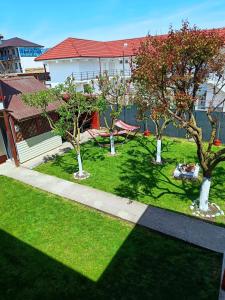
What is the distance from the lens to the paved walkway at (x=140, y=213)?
7.42m

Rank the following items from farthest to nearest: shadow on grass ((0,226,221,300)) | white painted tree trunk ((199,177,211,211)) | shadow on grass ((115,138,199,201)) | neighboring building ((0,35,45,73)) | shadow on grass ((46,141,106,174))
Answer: neighboring building ((0,35,45,73)) < shadow on grass ((46,141,106,174)) < shadow on grass ((115,138,199,201)) < white painted tree trunk ((199,177,211,211)) < shadow on grass ((0,226,221,300))

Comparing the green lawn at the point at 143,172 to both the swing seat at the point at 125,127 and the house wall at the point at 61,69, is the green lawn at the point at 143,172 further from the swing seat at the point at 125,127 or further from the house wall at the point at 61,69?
the house wall at the point at 61,69

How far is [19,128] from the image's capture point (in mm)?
13680

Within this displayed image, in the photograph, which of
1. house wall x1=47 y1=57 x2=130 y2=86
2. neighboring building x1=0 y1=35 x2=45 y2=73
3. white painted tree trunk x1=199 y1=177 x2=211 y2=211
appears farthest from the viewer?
neighboring building x1=0 y1=35 x2=45 y2=73

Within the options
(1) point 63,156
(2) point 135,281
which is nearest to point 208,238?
(2) point 135,281

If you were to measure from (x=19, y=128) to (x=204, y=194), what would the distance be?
10167mm

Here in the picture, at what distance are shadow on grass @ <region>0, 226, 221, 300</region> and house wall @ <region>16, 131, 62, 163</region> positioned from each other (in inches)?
287

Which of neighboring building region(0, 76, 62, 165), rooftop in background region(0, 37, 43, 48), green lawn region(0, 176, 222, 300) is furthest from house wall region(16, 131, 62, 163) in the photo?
rooftop in background region(0, 37, 43, 48)

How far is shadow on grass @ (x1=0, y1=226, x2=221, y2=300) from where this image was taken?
19.3ft

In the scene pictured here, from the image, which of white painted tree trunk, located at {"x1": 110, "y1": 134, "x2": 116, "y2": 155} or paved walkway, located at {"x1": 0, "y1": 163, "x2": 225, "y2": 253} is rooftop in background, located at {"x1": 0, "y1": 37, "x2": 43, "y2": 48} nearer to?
white painted tree trunk, located at {"x1": 110, "y1": 134, "x2": 116, "y2": 155}

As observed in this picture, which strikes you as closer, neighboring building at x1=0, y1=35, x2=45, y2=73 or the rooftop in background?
the rooftop in background

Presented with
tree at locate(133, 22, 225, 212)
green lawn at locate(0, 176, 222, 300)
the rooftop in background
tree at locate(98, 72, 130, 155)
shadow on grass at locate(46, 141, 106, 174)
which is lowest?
shadow on grass at locate(46, 141, 106, 174)

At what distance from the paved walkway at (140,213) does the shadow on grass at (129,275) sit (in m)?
0.38

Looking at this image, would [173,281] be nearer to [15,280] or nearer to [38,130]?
[15,280]
